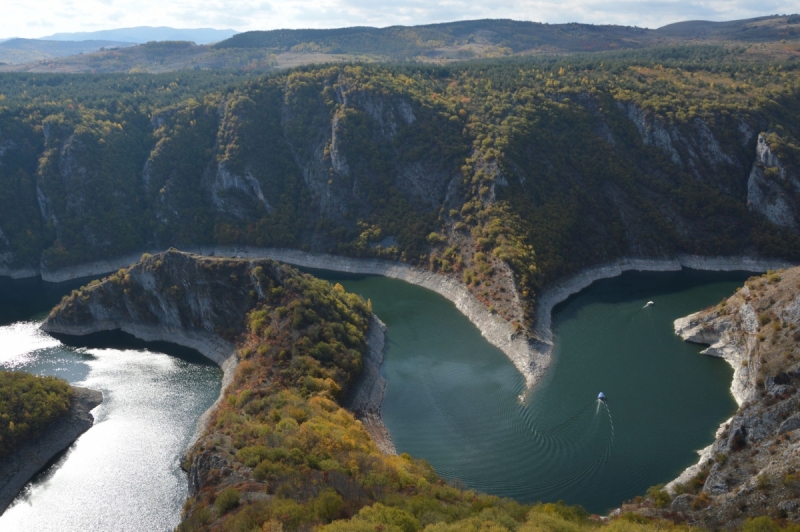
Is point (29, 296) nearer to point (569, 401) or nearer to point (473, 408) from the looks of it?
point (473, 408)

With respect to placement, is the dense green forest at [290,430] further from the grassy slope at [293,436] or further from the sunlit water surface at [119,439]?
the sunlit water surface at [119,439]

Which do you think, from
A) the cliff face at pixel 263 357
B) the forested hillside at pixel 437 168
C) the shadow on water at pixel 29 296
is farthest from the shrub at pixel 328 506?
the shadow on water at pixel 29 296

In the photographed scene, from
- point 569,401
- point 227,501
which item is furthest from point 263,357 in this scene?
point 569,401

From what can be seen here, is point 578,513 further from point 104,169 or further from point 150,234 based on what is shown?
point 104,169

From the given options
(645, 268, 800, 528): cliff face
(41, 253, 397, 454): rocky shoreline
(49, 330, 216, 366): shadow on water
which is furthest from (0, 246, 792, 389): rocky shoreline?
(49, 330, 216, 366): shadow on water

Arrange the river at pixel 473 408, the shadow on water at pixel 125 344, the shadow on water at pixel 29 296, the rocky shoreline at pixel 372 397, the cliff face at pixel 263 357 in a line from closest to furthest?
the cliff face at pixel 263 357
the river at pixel 473 408
the rocky shoreline at pixel 372 397
the shadow on water at pixel 125 344
the shadow on water at pixel 29 296

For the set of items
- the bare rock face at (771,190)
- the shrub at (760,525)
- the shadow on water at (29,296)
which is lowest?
the shadow on water at (29,296)
